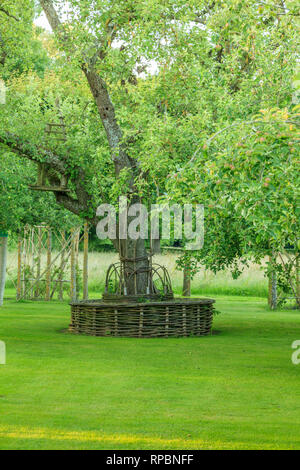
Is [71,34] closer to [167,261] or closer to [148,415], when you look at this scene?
[148,415]

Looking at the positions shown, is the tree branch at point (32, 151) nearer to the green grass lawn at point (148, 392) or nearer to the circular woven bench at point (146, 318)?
the circular woven bench at point (146, 318)

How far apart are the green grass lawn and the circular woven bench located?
0.59 meters

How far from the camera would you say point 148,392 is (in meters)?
8.67

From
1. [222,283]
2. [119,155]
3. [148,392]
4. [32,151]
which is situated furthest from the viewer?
[222,283]

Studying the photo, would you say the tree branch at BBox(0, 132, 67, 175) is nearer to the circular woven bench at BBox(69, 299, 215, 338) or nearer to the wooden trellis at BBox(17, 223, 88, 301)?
the circular woven bench at BBox(69, 299, 215, 338)

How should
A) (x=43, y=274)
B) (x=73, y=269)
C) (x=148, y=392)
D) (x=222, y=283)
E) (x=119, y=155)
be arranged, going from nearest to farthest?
(x=148, y=392)
(x=119, y=155)
(x=73, y=269)
(x=43, y=274)
(x=222, y=283)

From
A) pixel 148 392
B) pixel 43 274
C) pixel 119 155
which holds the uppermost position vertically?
pixel 119 155

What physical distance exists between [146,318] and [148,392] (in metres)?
6.35

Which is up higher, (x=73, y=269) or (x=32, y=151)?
(x=32, y=151)

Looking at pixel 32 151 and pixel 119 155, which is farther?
pixel 119 155

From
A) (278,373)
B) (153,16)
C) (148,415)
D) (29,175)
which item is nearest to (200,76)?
(153,16)

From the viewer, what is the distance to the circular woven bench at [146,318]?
1488 cm

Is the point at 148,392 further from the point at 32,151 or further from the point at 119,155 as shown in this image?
the point at 32,151

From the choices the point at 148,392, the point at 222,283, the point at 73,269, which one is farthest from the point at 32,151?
the point at 222,283
